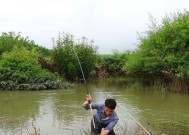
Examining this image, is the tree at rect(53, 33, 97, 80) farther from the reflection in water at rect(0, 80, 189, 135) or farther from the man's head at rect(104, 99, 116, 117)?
the man's head at rect(104, 99, 116, 117)

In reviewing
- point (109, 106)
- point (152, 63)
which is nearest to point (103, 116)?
point (109, 106)

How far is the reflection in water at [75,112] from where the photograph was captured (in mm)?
12164

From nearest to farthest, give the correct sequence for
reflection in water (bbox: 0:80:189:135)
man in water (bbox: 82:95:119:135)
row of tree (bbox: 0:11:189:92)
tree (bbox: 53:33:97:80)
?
man in water (bbox: 82:95:119:135) → reflection in water (bbox: 0:80:189:135) → row of tree (bbox: 0:11:189:92) → tree (bbox: 53:33:97:80)

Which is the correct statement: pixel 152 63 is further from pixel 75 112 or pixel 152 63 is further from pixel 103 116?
pixel 103 116

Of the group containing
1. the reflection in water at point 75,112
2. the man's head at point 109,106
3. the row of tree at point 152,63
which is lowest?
the reflection in water at point 75,112

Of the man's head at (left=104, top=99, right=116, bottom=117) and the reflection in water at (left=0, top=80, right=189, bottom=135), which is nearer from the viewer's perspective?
the man's head at (left=104, top=99, right=116, bottom=117)

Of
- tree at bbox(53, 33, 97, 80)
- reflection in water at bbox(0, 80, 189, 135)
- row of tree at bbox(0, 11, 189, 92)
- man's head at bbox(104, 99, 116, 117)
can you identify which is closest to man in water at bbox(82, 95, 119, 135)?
man's head at bbox(104, 99, 116, 117)

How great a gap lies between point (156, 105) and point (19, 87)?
345 inches

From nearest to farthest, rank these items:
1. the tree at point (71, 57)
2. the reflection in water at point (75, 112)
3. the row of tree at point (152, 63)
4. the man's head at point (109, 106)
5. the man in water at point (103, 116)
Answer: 1. the man's head at point (109, 106)
2. the man in water at point (103, 116)
3. the reflection in water at point (75, 112)
4. the row of tree at point (152, 63)
5. the tree at point (71, 57)

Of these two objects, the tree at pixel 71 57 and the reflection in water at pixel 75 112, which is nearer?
the reflection in water at pixel 75 112

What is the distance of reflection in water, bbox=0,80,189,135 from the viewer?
12164mm

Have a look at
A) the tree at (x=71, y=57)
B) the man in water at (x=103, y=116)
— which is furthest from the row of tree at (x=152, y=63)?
the man in water at (x=103, y=116)

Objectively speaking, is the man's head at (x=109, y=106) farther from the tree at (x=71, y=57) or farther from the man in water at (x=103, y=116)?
the tree at (x=71, y=57)

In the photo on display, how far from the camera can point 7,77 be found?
23.9 m
